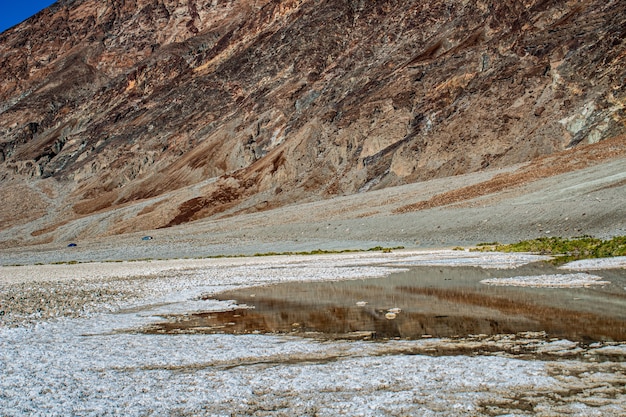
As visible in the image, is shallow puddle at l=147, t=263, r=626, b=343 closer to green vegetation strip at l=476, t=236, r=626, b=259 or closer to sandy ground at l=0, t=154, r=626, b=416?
sandy ground at l=0, t=154, r=626, b=416

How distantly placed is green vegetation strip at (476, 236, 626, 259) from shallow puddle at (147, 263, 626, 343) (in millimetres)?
3862

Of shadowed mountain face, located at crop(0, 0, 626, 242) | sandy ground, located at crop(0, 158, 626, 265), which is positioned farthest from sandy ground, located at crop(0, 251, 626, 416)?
shadowed mountain face, located at crop(0, 0, 626, 242)

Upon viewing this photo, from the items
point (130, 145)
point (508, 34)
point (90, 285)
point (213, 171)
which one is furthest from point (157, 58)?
point (90, 285)

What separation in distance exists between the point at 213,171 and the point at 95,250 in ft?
119

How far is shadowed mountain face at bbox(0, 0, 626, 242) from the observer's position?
58156mm

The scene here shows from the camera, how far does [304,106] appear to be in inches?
3543

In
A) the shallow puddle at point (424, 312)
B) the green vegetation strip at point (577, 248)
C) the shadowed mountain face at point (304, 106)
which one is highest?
the shadowed mountain face at point (304, 106)

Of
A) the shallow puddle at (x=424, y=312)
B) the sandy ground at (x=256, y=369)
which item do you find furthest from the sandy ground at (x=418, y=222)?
the shallow puddle at (x=424, y=312)

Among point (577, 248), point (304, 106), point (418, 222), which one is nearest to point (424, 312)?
point (577, 248)

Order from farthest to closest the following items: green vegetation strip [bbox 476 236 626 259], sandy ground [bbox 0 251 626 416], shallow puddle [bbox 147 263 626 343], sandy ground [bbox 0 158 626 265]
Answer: sandy ground [bbox 0 158 626 265]
green vegetation strip [bbox 476 236 626 259]
shallow puddle [bbox 147 263 626 343]
sandy ground [bbox 0 251 626 416]

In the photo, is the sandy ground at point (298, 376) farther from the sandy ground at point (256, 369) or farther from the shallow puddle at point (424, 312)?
the shallow puddle at point (424, 312)

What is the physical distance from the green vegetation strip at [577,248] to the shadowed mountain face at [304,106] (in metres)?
29.0

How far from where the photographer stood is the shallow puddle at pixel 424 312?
29.5ft

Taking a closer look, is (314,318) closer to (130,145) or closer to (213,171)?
(213,171)
